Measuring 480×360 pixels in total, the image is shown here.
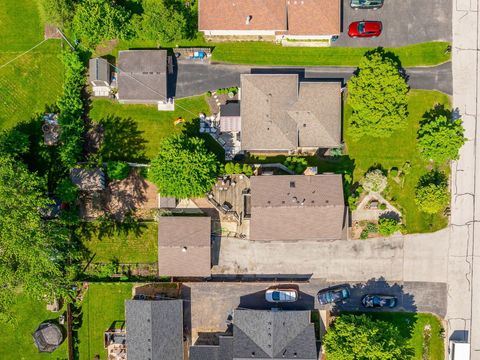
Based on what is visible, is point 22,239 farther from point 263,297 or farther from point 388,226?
point 388,226

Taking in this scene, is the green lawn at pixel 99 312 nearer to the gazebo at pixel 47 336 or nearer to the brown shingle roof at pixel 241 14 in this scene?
the gazebo at pixel 47 336

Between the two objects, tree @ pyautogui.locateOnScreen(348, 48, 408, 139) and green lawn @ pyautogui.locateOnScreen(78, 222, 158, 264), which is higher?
A: tree @ pyautogui.locateOnScreen(348, 48, 408, 139)

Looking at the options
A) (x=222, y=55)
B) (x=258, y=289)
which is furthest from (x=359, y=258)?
(x=222, y=55)

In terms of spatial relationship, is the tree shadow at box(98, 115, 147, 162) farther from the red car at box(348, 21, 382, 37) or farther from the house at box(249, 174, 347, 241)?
the red car at box(348, 21, 382, 37)

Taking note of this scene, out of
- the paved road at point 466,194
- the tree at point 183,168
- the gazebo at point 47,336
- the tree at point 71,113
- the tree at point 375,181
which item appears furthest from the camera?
the paved road at point 466,194

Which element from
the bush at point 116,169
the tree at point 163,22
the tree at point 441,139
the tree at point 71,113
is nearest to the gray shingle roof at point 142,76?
the tree at point 163,22

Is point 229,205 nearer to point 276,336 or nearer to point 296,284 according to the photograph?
point 296,284

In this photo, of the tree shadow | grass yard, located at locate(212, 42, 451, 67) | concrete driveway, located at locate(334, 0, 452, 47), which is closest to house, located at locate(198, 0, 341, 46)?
grass yard, located at locate(212, 42, 451, 67)

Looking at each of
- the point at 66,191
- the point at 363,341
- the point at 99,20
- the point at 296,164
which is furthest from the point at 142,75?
the point at 363,341
